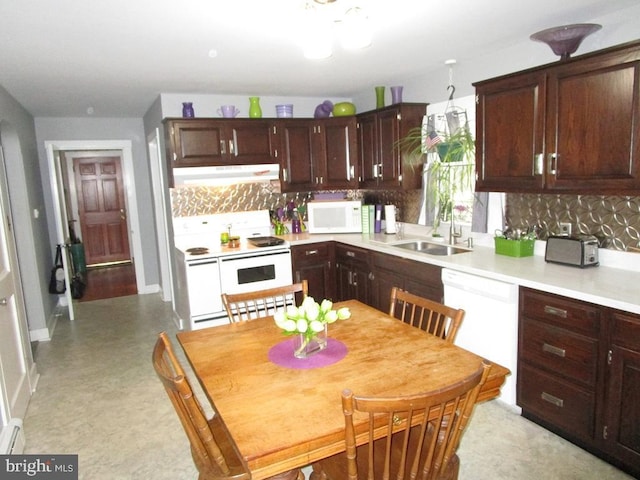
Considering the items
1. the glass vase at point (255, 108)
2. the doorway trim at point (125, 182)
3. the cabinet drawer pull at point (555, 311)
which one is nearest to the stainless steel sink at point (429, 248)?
the cabinet drawer pull at point (555, 311)

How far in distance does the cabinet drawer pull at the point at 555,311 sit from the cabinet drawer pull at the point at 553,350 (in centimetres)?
19

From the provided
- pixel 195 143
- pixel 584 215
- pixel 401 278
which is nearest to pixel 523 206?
pixel 584 215

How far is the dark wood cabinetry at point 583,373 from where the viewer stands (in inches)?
82.6

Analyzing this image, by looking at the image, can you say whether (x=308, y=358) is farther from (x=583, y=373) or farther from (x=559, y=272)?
(x=559, y=272)

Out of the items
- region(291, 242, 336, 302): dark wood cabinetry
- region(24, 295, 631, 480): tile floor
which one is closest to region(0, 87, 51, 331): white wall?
region(24, 295, 631, 480): tile floor

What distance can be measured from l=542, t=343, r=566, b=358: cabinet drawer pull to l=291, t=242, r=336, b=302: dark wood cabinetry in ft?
7.65

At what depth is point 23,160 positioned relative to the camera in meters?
4.31

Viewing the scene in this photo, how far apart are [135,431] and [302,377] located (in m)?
1.69

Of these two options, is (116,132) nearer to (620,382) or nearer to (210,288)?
(210,288)

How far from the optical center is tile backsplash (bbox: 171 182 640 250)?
2.64 m

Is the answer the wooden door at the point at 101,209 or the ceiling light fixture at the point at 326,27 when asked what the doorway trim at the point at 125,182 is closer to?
the wooden door at the point at 101,209

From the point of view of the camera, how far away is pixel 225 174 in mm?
4258

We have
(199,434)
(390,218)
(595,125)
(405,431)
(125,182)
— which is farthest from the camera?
(125,182)

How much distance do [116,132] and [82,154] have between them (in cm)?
242
